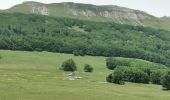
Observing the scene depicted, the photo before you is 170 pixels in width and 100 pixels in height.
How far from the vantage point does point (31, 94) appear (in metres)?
97.7

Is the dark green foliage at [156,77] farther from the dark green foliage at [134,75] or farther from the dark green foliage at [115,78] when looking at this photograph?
the dark green foliage at [115,78]

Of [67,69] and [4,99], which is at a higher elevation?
[4,99]

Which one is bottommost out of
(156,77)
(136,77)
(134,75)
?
(156,77)

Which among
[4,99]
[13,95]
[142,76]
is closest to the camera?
[4,99]

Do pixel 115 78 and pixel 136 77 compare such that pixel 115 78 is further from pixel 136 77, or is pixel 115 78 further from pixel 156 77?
pixel 156 77

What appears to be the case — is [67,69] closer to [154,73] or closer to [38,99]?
[154,73]

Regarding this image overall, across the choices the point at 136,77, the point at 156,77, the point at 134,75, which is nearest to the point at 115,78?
the point at 134,75

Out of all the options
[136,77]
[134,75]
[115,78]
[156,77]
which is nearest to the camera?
[115,78]

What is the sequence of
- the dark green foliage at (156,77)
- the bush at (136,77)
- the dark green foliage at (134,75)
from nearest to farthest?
the dark green foliage at (134,75) → the bush at (136,77) → the dark green foliage at (156,77)

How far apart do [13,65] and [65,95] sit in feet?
337

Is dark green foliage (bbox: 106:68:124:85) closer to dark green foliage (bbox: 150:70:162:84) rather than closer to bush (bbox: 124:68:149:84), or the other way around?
bush (bbox: 124:68:149:84)

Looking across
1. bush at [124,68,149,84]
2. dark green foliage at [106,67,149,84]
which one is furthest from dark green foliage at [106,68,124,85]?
bush at [124,68,149,84]

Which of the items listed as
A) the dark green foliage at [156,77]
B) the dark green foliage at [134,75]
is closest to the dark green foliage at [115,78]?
the dark green foliage at [134,75]

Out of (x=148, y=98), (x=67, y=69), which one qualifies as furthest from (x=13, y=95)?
(x=67, y=69)
